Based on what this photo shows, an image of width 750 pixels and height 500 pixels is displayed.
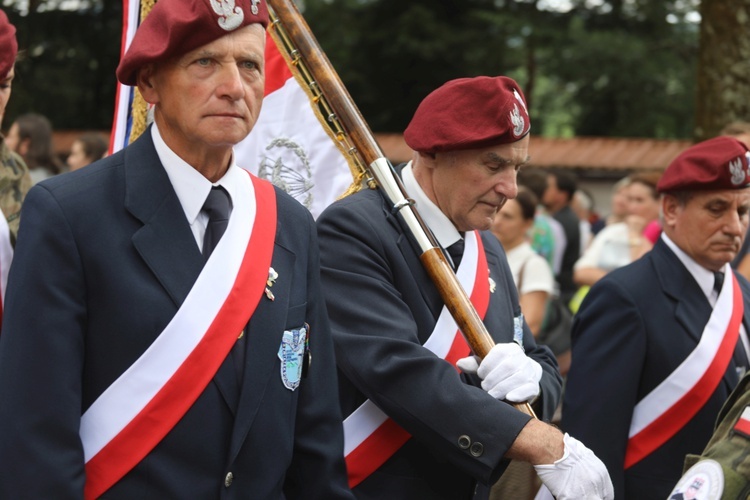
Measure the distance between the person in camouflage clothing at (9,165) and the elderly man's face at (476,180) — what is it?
125 centimetres

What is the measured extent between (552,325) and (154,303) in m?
4.84


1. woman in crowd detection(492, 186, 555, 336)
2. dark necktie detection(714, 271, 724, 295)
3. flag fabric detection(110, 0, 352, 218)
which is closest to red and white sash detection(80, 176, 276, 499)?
flag fabric detection(110, 0, 352, 218)

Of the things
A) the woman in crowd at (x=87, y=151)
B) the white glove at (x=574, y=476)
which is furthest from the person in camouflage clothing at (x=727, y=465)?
the woman in crowd at (x=87, y=151)

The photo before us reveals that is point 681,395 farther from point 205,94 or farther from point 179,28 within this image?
point 179,28

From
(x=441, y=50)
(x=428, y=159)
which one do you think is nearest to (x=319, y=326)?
(x=428, y=159)

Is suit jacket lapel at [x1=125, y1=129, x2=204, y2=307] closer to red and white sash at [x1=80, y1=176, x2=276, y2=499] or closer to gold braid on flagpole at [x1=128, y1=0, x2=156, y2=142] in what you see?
red and white sash at [x1=80, y1=176, x2=276, y2=499]

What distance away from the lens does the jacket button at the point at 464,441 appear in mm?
3283

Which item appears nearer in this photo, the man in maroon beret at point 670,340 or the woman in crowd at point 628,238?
the man in maroon beret at point 670,340

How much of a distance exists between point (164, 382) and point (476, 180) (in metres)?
1.37

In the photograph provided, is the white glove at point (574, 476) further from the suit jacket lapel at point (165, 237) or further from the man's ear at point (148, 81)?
the man's ear at point (148, 81)

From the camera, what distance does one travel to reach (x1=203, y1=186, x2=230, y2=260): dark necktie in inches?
108

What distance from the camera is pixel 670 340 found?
4203mm

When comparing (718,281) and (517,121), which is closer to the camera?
(517,121)

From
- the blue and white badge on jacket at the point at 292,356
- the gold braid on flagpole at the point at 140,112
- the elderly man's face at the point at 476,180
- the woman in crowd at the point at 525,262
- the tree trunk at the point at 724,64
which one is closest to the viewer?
the blue and white badge on jacket at the point at 292,356
